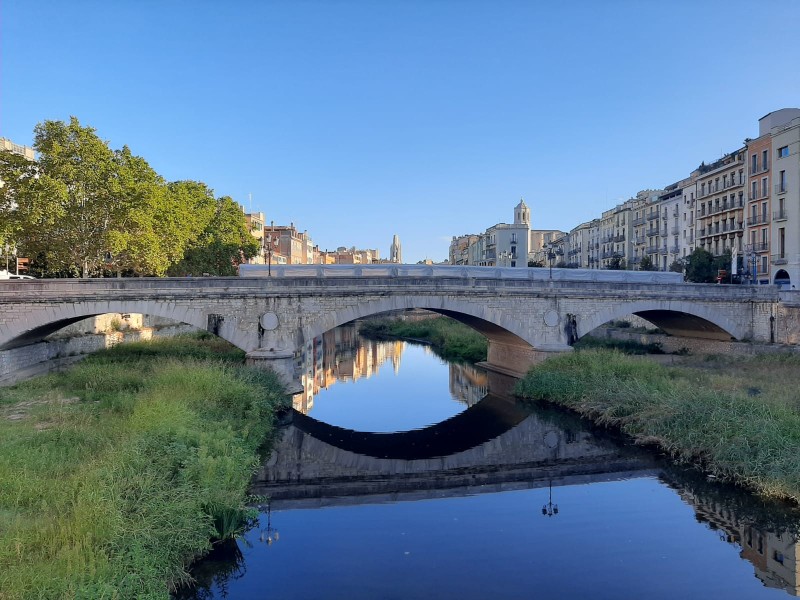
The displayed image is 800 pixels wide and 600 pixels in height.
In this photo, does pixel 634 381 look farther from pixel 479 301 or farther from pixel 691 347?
pixel 691 347

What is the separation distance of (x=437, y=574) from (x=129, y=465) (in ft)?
21.9

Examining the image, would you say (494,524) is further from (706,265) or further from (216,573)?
(706,265)

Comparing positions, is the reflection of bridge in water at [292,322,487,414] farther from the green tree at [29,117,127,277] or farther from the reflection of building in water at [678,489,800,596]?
the reflection of building in water at [678,489,800,596]

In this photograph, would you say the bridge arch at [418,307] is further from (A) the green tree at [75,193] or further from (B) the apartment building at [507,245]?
(B) the apartment building at [507,245]

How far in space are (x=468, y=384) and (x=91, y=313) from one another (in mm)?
20739

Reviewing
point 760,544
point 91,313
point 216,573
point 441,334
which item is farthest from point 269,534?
point 441,334

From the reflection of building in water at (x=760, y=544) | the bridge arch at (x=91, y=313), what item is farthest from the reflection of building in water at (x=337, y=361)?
the reflection of building in water at (x=760, y=544)

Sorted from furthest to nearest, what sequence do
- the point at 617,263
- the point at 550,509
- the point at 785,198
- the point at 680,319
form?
the point at 617,263, the point at 785,198, the point at 680,319, the point at 550,509

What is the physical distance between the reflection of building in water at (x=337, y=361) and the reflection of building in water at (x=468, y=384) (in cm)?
532

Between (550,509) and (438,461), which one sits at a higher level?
(550,509)

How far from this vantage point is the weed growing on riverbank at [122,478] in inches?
312

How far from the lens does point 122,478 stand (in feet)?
35.2

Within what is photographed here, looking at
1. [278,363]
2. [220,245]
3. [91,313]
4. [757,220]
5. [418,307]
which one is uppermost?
[757,220]

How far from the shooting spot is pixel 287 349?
26.4 m
